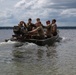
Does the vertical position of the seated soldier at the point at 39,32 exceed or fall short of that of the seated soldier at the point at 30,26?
it falls short

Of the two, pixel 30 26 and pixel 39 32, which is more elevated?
pixel 30 26

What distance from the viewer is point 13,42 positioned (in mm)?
18266

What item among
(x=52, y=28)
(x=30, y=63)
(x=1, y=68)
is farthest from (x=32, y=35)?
(x=1, y=68)

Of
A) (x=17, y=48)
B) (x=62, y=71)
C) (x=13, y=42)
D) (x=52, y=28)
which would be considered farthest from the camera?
(x=52, y=28)

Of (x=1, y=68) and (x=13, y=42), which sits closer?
(x=1, y=68)

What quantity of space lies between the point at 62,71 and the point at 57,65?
50.0 inches

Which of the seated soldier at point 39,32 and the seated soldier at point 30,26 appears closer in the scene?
the seated soldier at point 39,32

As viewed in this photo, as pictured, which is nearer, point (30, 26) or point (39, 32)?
point (39, 32)

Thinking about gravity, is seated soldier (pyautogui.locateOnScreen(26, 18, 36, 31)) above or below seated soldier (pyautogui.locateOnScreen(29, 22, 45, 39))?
above

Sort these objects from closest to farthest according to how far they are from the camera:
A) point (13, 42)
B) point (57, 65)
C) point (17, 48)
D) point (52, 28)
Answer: point (57, 65) < point (17, 48) < point (13, 42) < point (52, 28)

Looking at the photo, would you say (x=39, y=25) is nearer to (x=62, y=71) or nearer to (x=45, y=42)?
(x=45, y=42)

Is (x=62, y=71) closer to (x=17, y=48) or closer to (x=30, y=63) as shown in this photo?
(x=30, y=63)

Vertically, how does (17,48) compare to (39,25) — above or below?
below

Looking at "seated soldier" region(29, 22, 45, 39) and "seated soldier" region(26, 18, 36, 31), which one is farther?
"seated soldier" region(26, 18, 36, 31)
